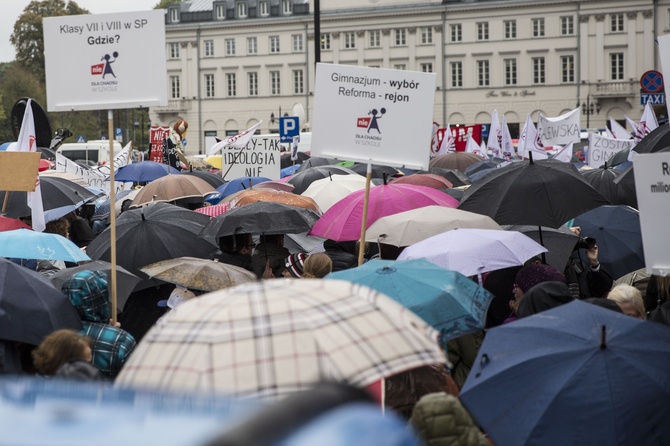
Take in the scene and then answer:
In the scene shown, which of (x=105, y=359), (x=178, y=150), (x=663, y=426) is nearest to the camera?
(x=663, y=426)

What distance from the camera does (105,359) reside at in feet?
16.4

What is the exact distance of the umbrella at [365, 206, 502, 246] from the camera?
7941 millimetres

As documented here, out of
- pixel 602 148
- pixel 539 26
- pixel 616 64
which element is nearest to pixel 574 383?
pixel 602 148

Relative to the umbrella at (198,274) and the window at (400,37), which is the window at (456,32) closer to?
the window at (400,37)

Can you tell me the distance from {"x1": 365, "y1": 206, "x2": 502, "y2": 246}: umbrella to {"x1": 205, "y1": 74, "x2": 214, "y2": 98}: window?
7532 centimetres

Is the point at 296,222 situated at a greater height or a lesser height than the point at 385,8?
lesser

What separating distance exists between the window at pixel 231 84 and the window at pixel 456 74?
16.5 metres

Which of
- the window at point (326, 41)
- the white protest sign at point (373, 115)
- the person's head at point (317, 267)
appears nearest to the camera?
the person's head at point (317, 267)

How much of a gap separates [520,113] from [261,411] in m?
75.0

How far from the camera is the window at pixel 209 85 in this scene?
8225 cm

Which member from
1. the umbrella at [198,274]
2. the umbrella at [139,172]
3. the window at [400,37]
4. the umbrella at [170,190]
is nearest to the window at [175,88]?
the window at [400,37]

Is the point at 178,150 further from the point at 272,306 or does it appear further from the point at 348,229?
the point at 272,306

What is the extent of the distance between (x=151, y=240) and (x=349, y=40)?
70399mm

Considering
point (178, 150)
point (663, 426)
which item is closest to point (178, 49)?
point (178, 150)
